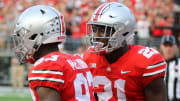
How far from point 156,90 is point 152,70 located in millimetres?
164

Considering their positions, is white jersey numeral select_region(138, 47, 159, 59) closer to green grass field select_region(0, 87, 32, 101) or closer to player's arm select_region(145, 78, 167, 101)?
player's arm select_region(145, 78, 167, 101)

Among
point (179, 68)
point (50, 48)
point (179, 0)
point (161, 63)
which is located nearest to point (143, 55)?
point (161, 63)

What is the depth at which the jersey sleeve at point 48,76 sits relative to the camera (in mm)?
2121

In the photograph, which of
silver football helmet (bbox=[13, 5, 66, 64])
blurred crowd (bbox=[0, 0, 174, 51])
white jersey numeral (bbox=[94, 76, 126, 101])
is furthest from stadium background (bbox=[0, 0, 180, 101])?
silver football helmet (bbox=[13, 5, 66, 64])

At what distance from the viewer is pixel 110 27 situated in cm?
281

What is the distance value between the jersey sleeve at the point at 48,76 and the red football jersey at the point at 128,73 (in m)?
0.77

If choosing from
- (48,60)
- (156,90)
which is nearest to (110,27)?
(156,90)

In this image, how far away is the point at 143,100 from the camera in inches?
111

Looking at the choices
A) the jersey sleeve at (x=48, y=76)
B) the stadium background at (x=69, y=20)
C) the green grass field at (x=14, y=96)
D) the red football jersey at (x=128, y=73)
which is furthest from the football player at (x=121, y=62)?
the stadium background at (x=69, y=20)

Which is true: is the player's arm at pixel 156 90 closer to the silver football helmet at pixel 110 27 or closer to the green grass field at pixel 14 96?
the silver football helmet at pixel 110 27

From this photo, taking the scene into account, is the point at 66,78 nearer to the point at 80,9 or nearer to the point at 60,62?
the point at 60,62

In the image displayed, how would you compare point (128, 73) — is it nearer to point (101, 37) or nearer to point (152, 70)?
point (152, 70)

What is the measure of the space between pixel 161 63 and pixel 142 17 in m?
6.05

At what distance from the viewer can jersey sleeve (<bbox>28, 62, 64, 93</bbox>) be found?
2.12 m
